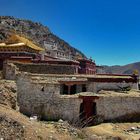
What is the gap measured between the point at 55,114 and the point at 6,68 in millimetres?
4904

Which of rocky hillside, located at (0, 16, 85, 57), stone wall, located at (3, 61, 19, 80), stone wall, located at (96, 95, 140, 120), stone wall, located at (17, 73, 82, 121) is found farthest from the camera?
rocky hillside, located at (0, 16, 85, 57)

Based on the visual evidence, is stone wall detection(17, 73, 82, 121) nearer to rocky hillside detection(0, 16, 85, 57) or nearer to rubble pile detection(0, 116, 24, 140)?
rubble pile detection(0, 116, 24, 140)

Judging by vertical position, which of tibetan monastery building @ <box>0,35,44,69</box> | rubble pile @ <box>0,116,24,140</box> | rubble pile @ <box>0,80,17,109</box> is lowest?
rubble pile @ <box>0,116,24,140</box>

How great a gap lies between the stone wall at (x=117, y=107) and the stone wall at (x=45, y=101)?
5.35 feet

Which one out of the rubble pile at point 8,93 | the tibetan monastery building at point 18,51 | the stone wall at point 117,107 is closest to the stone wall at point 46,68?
the rubble pile at point 8,93

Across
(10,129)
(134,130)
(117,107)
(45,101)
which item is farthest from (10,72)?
(134,130)

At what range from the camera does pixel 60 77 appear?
21938mm

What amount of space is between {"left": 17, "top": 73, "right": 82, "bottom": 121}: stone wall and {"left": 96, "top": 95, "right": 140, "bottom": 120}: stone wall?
5.35 ft

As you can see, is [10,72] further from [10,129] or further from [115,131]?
[10,129]

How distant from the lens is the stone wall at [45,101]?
1878cm

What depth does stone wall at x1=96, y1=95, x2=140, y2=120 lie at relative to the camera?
19.4m

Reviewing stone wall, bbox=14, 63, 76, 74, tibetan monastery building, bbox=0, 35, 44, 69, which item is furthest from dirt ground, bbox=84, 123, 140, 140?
tibetan monastery building, bbox=0, 35, 44, 69

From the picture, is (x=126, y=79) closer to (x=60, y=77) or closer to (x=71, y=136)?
(x=60, y=77)

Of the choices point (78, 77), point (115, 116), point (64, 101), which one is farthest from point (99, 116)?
point (78, 77)
